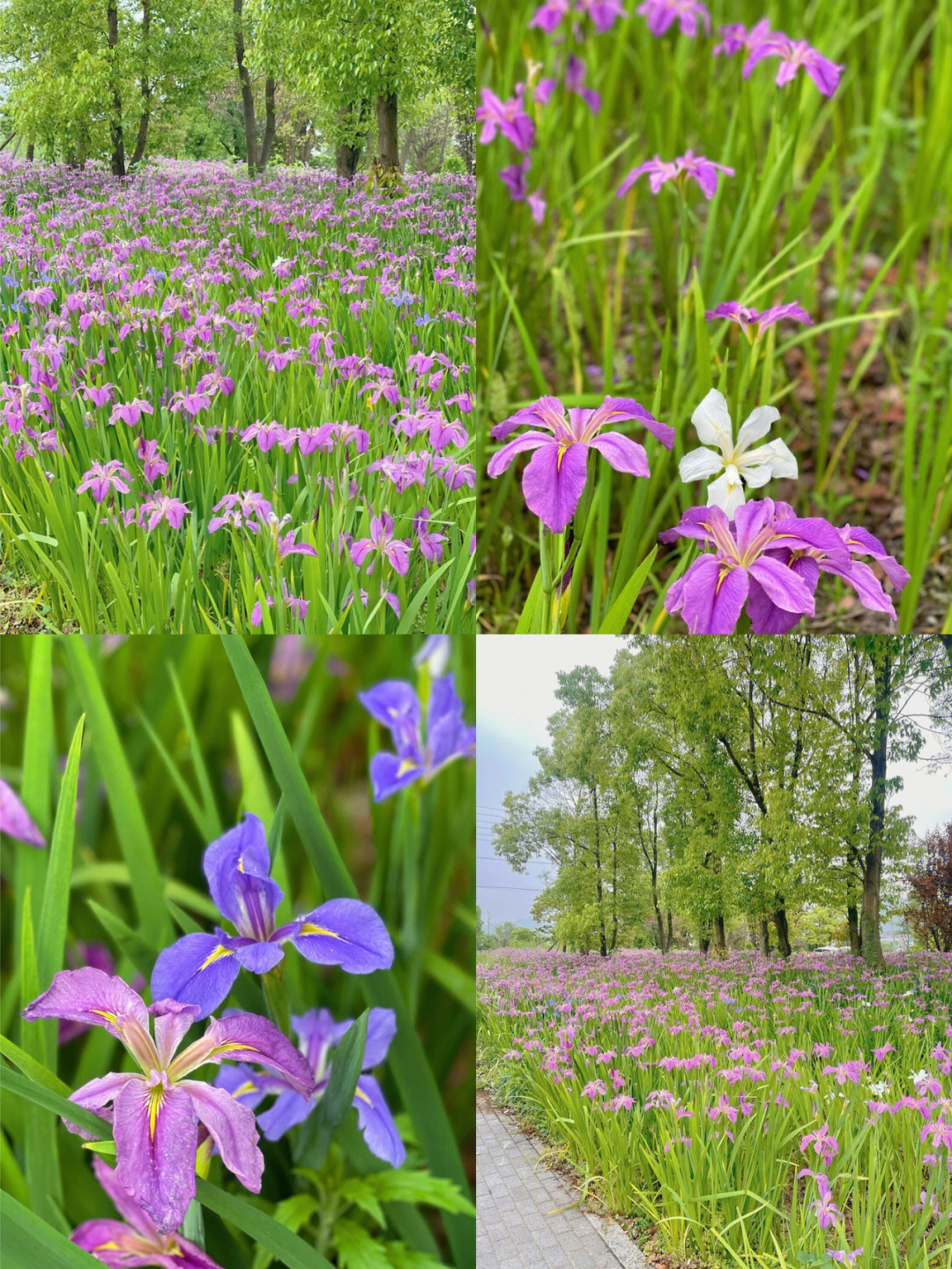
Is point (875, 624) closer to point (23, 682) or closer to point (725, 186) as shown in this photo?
point (725, 186)

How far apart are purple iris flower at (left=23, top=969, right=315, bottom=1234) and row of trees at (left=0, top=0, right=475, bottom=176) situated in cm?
173

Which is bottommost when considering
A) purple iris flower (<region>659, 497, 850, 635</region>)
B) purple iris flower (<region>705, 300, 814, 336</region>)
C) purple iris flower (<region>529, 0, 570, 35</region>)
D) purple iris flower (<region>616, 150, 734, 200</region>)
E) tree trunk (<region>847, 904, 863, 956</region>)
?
tree trunk (<region>847, 904, 863, 956</region>)

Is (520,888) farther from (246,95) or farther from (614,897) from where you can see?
(246,95)

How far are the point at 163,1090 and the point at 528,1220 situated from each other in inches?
33.7

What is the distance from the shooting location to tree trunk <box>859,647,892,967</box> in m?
1.76

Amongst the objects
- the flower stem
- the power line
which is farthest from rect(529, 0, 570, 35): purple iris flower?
the flower stem

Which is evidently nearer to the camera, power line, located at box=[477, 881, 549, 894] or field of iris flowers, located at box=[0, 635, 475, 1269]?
field of iris flowers, located at box=[0, 635, 475, 1269]

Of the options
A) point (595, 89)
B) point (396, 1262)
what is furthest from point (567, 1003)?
point (595, 89)

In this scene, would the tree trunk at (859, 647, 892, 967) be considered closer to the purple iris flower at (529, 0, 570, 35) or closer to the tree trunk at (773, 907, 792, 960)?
the tree trunk at (773, 907, 792, 960)

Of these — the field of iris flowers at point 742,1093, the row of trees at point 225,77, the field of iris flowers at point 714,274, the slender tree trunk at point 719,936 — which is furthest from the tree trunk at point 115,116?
the slender tree trunk at point 719,936

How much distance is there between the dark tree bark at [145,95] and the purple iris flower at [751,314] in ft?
4.51

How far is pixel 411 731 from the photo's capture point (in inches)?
60.6

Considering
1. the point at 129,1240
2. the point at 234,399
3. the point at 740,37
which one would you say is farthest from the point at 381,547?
the point at 129,1240

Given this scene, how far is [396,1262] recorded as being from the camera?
1475 mm
